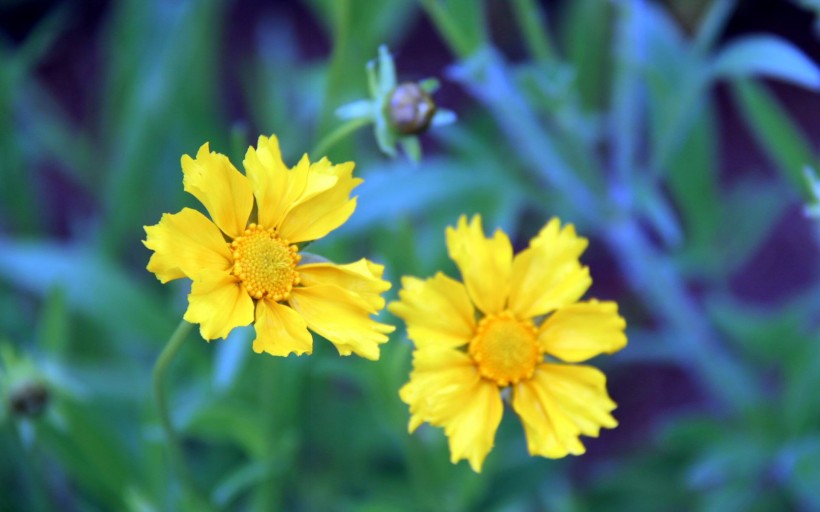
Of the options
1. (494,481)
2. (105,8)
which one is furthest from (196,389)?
(105,8)

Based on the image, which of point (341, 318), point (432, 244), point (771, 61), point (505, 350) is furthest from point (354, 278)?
point (432, 244)

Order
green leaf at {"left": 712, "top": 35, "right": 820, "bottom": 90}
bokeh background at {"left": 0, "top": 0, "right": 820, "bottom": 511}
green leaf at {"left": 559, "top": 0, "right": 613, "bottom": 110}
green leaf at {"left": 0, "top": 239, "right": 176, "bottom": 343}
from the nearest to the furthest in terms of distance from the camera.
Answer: green leaf at {"left": 712, "top": 35, "right": 820, "bottom": 90} < bokeh background at {"left": 0, "top": 0, "right": 820, "bottom": 511} < green leaf at {"left": 0, "top": 239, "right": 176, "bottom": 343} < green leaf at {"left": 559, "top": 0, "right": 613, "bottom": 110}

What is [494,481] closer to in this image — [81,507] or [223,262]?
[81,507]

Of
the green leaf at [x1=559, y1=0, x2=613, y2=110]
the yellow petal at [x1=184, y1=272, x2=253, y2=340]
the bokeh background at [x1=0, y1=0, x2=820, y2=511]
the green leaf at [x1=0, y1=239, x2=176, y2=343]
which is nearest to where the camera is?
the yellow petal at [x1=184, y1=272, x2=253, y2=340]

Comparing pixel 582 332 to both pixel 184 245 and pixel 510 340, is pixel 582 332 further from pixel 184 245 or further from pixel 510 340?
pixel 184 245

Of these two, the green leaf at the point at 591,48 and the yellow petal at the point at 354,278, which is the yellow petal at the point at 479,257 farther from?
the green leaf at the point at 591,48

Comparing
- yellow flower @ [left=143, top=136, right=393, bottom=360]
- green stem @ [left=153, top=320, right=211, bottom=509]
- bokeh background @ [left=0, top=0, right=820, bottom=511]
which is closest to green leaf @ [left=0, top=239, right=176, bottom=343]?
bokeh background @ [left=0, top=0, right=820, bottom=511]

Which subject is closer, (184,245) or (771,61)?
(184,245)

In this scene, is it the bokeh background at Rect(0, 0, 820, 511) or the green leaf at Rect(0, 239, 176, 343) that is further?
the green leaf at Rect(0, 239, 176, 343)

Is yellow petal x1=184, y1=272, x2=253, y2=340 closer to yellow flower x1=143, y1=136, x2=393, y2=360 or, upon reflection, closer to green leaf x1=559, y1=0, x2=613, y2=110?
yellow flower x1=143, y1=136, x2=393, y2=360
